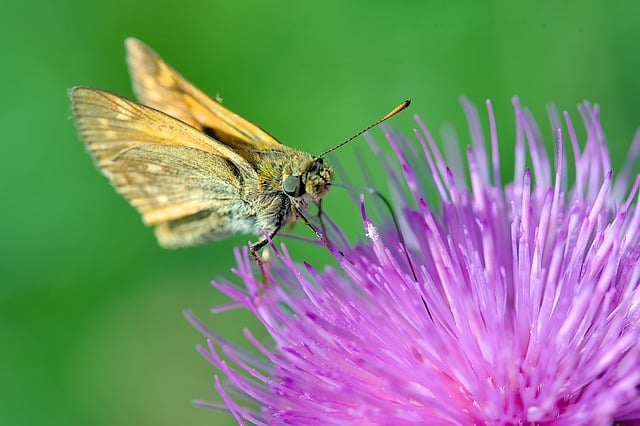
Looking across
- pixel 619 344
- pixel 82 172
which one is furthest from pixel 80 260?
pixel 619 344

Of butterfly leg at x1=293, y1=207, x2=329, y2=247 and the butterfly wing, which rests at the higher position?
the butterfly wing

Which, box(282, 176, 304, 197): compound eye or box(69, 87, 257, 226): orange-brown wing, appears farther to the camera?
box(69, 87, 257, 226): orange-brown wing

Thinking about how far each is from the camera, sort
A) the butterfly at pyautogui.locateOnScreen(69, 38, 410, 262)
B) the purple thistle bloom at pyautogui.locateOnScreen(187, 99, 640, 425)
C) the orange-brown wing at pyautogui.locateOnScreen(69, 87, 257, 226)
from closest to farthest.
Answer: the purple thistle bloom at pyautogui.locateOnScreen(187, 99, 640, 425) < the butterfly at pyautogui.locateOnScreen(69, 38, 410, 262) < the orange-brown wing at pyautogui.locateOnScreen(69, 87, 257, 226)

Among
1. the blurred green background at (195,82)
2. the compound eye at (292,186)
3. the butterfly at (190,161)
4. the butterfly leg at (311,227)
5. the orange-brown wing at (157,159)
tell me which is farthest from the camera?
the blurred green background at (195,82)

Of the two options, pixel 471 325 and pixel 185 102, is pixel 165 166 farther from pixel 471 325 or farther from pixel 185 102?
pixel 471 325

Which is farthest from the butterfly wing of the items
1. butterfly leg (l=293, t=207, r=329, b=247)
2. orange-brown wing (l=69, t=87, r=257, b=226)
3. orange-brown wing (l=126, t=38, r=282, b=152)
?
butterfly leg (l=293, t=207, r=329, b=247)

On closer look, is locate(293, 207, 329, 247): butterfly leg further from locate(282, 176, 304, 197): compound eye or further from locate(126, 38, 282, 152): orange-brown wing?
locate(126, 38, 282, 152): orange-brown wing

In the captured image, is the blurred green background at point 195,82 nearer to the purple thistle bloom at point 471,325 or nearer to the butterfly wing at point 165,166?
the butterfly wing at point 165,166

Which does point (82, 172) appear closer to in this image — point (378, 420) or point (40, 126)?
point (40, 126)

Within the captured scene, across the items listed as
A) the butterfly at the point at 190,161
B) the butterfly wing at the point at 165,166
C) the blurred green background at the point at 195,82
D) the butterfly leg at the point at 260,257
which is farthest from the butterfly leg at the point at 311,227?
the blurred green background at the point at 195,82
